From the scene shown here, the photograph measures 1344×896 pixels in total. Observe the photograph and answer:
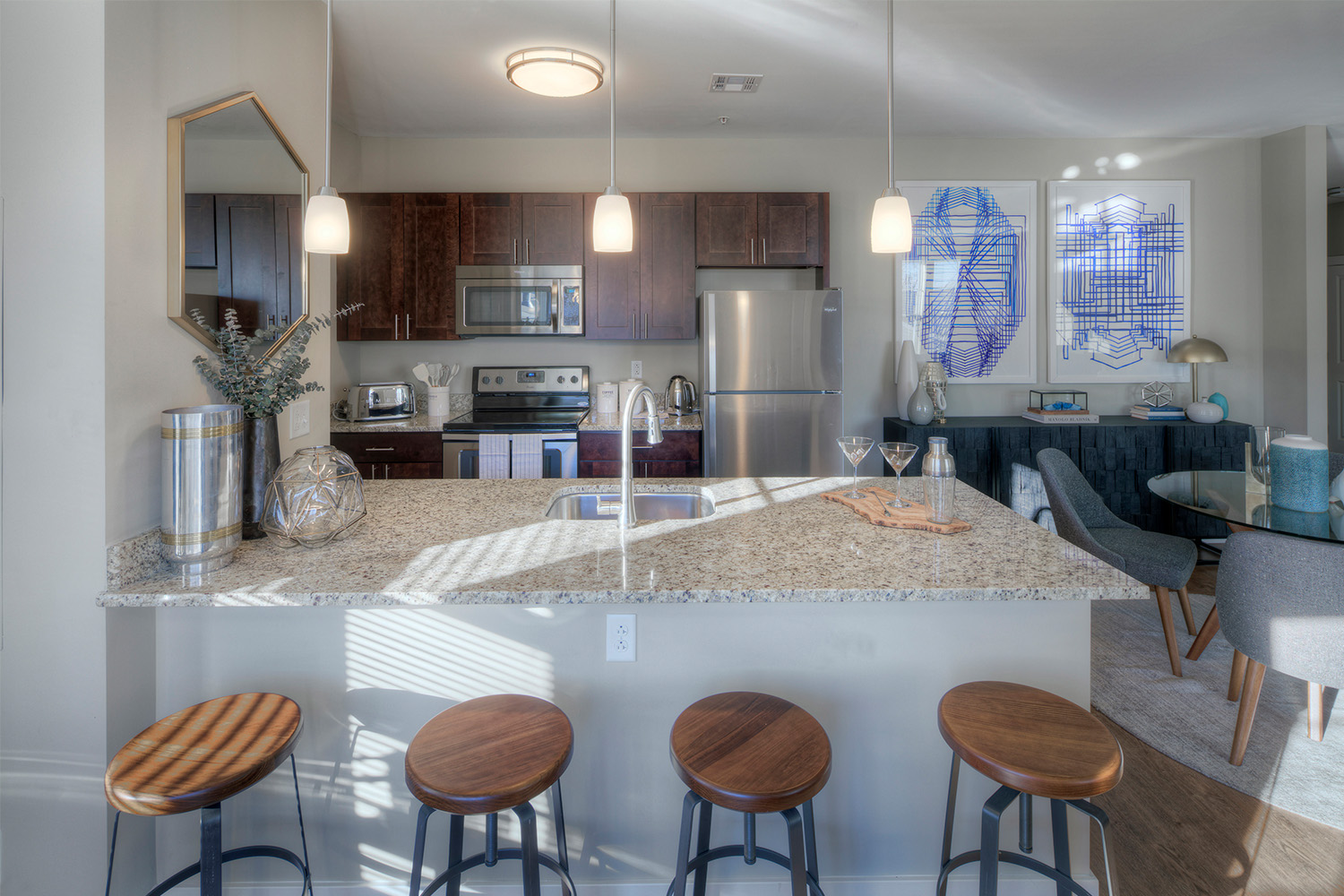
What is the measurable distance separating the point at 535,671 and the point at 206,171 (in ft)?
4.55

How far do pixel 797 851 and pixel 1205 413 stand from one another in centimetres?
409

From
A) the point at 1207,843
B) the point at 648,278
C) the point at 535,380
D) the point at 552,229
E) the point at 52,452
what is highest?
the point at 552,229

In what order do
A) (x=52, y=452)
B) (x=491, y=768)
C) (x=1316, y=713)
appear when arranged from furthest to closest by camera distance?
(x=1316, y=713)
(x=52, y=452)
(x=491, y=768)

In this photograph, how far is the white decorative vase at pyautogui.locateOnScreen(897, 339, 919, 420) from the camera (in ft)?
13.5

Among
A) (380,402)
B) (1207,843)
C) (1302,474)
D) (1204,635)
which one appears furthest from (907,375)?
(380,402)

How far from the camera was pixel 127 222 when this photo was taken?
4.50 feet

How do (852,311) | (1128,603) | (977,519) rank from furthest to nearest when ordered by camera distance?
(852,311), (1128,603), (977,519)

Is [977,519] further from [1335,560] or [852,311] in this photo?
[852,311]

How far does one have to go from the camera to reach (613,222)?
1.75m

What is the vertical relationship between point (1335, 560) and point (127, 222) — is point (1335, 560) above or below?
below

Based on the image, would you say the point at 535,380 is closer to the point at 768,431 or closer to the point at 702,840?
the point at 768,431

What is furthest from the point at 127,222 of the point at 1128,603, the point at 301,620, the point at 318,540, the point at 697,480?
the point at 1128,603

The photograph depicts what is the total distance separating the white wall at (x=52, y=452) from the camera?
129 cm

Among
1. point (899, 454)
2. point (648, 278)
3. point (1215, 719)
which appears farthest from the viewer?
point (648, 278)
